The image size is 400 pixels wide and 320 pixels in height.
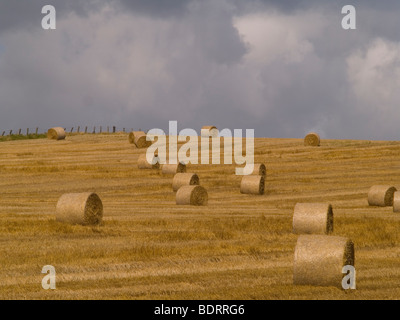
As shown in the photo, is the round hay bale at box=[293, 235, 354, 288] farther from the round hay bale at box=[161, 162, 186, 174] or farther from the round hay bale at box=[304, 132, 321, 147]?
the round hay bale at box=[304, 132, 321, 147]

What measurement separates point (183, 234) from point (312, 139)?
31.0 meters

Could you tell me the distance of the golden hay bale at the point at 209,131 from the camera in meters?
53.2

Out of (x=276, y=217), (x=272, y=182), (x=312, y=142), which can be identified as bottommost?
→ (x=276, y=217)

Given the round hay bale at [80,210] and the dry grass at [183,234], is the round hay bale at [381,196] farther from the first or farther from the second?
the round hay bale at [80,210]

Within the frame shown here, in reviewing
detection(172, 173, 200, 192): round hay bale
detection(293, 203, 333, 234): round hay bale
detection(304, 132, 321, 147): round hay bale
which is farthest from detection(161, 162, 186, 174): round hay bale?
detection(293, 203, 333, 234): round hay bale

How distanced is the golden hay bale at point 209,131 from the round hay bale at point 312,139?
986cm

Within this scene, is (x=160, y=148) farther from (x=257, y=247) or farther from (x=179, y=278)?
(x=179, y=278)

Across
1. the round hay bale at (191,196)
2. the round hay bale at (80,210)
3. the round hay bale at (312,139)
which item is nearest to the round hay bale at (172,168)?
the round hay bale at (191,196)

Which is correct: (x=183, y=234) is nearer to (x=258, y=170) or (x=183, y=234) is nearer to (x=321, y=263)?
(x=321, y=263)

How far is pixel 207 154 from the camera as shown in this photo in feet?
139

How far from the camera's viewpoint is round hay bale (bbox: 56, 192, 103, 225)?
18.7 meters

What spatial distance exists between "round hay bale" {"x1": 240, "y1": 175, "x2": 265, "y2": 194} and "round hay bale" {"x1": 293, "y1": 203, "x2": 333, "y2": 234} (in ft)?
37.6

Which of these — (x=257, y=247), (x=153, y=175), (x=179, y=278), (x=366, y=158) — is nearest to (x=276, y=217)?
(x=257, y=247)
